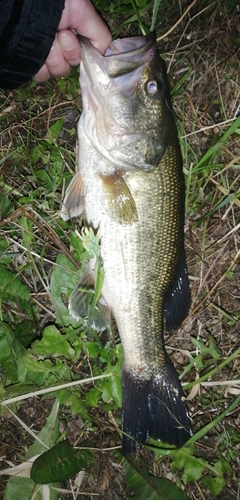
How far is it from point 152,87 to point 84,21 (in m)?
0.56

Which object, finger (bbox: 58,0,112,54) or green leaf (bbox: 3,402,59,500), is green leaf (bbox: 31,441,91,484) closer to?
green leaf (bbox: 3,402,59,500)

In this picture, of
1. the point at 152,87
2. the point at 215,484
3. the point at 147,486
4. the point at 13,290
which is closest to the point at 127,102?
the point at 152,87

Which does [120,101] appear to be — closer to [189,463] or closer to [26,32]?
[26,32]

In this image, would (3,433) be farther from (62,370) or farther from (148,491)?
(148,491)

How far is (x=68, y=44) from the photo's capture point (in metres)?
2.41

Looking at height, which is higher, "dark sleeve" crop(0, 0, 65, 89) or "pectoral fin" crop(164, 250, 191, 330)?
"dark sleeve" crop(0, 0, 65, 89)

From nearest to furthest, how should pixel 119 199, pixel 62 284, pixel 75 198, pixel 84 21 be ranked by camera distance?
pixel 119 199 < pixel 84 21 < pixel 75 198 < pixel 62 284

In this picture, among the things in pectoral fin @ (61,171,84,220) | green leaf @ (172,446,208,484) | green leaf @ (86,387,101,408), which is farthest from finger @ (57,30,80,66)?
green leaf @ (172,446,208,484)

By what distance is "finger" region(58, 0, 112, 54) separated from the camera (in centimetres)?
236

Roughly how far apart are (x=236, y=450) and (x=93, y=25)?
2.59 m

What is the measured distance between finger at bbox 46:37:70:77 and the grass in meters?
0.13

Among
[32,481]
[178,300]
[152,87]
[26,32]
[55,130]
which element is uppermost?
[26,32]

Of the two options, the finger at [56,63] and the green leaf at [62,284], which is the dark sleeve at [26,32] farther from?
the green leaf at [62,284]

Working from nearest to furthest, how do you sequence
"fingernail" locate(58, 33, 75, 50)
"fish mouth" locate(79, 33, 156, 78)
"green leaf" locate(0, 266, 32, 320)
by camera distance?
"fish mouth" locate(79, 33, 156, 78)
"fingernail" locate(58, 33, 75, 50)
"green leaf" locate(0, 266, 32, 320)
